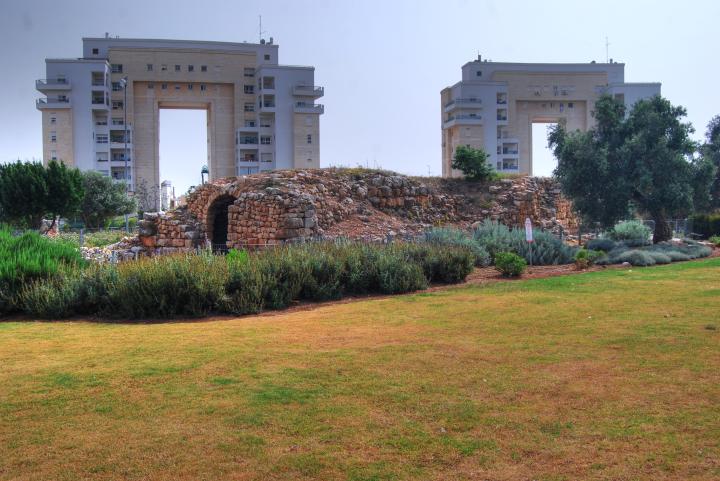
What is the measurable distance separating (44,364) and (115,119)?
250 feet

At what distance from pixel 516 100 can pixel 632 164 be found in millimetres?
67555

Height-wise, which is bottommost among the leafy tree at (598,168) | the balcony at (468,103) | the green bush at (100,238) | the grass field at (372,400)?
the grass field at (372,400)

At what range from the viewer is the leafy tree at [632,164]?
952 inches

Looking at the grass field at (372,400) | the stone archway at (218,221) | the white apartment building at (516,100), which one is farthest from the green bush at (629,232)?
the white apartment building at (516,100)

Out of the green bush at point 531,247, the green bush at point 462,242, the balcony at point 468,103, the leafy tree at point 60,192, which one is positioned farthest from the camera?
the balcony at point 468,103

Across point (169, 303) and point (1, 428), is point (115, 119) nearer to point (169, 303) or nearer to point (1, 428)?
point (169, 303)

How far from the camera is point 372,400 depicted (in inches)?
257

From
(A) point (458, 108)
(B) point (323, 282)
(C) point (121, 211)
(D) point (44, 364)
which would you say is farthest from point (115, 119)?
(D) point (44, 364)

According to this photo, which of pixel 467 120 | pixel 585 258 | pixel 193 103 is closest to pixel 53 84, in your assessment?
pixel 193 103

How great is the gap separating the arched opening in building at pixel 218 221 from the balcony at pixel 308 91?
5281 cm

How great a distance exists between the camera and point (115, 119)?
78.6 m

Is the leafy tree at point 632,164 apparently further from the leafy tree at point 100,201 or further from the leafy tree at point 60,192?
the leafy tree at point 100,201

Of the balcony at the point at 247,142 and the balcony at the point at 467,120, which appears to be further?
the balcony at the point at 467,120

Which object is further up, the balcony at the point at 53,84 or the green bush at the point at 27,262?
the balcony at the point at 53,84
